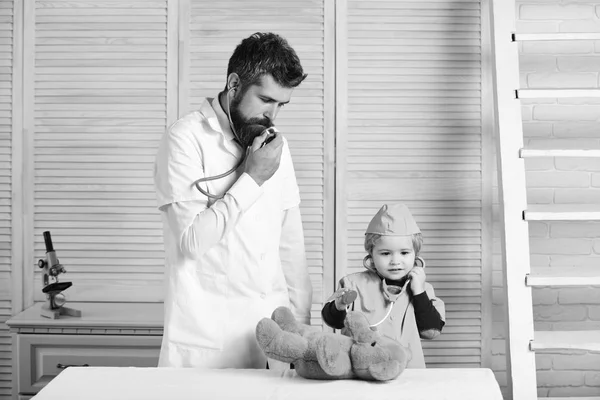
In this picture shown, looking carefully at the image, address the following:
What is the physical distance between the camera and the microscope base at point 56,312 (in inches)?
106

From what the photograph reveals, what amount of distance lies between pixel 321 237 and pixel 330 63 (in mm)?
699

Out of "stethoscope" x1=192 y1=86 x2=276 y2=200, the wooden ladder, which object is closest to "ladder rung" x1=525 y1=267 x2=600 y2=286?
the wooden ladder

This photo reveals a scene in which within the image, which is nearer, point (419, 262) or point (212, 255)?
point (212, 255)

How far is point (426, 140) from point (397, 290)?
0.94 metres

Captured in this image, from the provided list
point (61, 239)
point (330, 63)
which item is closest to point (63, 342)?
point (61, 239)

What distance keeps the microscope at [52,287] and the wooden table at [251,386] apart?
3.64 feet

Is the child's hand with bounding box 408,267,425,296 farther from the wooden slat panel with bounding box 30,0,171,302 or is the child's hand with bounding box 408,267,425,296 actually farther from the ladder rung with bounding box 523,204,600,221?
the wooden slat panel with bounding box 30,0,171,302

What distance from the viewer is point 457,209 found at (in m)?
2.95

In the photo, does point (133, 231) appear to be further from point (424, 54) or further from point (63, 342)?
point (424, 54)

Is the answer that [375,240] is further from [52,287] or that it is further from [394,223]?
[52,287]

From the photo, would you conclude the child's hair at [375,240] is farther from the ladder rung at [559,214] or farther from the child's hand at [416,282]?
the ladder rung at [559,214]

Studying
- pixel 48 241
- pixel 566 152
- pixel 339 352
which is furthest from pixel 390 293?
pixel 48 241

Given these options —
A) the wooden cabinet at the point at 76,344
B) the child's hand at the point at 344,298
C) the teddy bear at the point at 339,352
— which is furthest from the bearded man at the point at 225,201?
the wooden cabinet at the point at 76,344

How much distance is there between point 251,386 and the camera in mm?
1543
